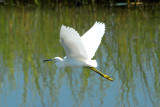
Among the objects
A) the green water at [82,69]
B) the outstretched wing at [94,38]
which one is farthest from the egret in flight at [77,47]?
the green water at [82,69]

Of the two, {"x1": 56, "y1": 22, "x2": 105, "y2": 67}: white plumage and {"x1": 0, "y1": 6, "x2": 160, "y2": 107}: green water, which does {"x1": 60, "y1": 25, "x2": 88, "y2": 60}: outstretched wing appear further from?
{"x1": 0, "y1": 6, "x2": 160, "y2": 107}: green water

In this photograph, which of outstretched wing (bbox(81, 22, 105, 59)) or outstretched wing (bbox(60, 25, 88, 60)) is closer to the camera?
outstretched wing (bbox(60, 25, 88, 60))

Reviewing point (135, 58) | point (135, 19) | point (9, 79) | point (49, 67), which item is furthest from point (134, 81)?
point (135, 19)

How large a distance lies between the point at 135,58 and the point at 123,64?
352mm

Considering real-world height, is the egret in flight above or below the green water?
above

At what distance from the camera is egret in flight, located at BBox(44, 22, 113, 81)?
4227 mm

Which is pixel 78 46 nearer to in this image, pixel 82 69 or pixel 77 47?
pixel 77 47

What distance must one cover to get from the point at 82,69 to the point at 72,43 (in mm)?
1852

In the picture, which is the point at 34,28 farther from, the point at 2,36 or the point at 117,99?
the point at 117,99

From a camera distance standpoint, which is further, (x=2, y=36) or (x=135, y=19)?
(x=135, y=19)

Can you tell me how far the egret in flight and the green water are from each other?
1.37ft

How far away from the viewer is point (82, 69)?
622 cm

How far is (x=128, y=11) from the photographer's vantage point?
10.8 metres

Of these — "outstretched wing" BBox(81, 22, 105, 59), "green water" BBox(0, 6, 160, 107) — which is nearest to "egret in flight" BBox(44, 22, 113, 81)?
"outstretched wing" BBox(81, 22, 105, 59)
